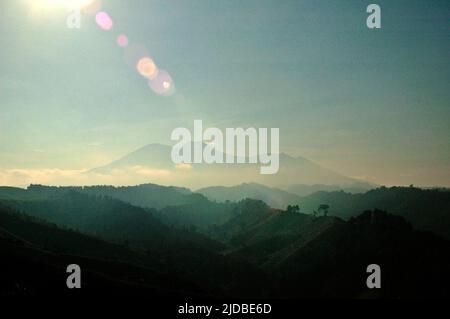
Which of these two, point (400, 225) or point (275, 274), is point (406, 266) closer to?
point (400, 225)

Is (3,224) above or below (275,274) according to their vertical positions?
above

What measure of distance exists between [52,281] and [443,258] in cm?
14421

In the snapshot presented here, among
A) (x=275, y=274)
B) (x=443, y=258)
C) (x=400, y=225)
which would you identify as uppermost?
(x=400, y=225)
